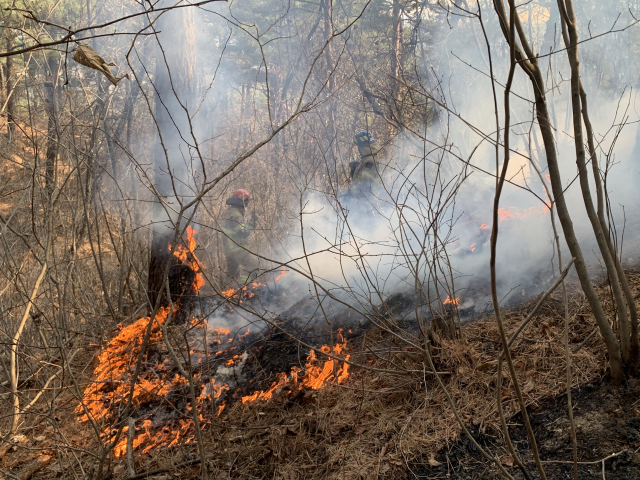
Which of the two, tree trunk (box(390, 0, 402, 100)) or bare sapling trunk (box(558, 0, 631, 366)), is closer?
bare sapling trunk (box(558, 0, 631, 366))

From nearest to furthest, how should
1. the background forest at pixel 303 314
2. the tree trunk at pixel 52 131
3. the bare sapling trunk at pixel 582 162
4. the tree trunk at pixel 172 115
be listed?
the bare sapling trunk at pixel 582 162
the background forest at pixel 303 314
the tree trunk at pixel 52 131
the tree trunk at pixel 172 115

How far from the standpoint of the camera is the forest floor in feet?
7.53

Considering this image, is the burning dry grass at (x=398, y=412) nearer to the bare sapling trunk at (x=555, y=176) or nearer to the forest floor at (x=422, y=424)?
the forest floor at (x=422, y=424)

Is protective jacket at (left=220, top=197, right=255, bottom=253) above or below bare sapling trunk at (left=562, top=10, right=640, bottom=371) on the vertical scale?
below

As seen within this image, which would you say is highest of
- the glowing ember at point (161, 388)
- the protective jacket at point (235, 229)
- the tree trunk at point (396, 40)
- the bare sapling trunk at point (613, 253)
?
the tree trunk at point (396, 40)

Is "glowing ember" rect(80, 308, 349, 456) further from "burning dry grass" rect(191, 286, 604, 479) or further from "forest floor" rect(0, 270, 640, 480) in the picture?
"burning dry grass" rect(191, 286, 604, 479)

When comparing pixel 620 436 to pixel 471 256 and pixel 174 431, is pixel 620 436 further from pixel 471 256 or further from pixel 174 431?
pixel 471 256

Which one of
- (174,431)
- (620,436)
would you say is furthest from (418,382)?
(174,431)

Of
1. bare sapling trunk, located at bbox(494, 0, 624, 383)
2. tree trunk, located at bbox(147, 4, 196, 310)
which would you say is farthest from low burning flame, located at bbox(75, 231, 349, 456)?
bare sapling trunk, located at bbox(494, 0, 624, 383)

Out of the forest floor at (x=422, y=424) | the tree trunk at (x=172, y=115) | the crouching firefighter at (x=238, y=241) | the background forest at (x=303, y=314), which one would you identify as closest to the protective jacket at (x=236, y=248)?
the crouching firefighter at (x=238, y=241)

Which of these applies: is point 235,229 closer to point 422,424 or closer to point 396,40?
point 422,424

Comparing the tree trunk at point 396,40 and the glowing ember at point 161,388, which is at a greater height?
the tree trunk at point 396,40

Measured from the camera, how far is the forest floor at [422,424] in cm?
229

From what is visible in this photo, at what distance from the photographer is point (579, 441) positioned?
2.21 m
